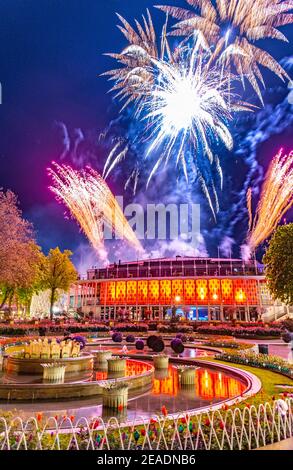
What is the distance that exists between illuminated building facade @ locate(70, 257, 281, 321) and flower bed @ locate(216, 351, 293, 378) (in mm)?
36406

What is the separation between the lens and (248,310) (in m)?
59.7

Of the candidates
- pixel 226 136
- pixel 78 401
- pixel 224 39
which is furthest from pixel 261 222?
pixel 78 401

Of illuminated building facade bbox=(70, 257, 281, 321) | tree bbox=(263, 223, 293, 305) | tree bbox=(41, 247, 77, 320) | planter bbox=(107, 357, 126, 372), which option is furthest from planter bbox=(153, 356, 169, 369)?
illuminated building facade bbox=(70, 257, 281, 321)

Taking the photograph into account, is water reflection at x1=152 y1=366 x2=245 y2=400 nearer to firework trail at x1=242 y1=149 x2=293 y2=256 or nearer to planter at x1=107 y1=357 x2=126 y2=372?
planter at x1=107 y1=357 x2=126 y2=372

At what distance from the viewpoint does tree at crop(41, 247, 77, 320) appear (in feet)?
175

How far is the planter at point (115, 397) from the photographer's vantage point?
1173 centimetres

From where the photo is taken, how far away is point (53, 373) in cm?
1511

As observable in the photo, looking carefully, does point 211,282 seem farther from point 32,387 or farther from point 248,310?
point 32,387

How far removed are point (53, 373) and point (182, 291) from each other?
49524mm

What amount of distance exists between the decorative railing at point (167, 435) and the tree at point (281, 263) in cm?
2385

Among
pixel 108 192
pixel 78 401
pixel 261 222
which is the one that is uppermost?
pixel 108 192

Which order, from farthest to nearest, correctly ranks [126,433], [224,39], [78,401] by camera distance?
[224,39], [78,401], [126,433]

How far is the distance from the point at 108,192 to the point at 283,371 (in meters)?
30.7
